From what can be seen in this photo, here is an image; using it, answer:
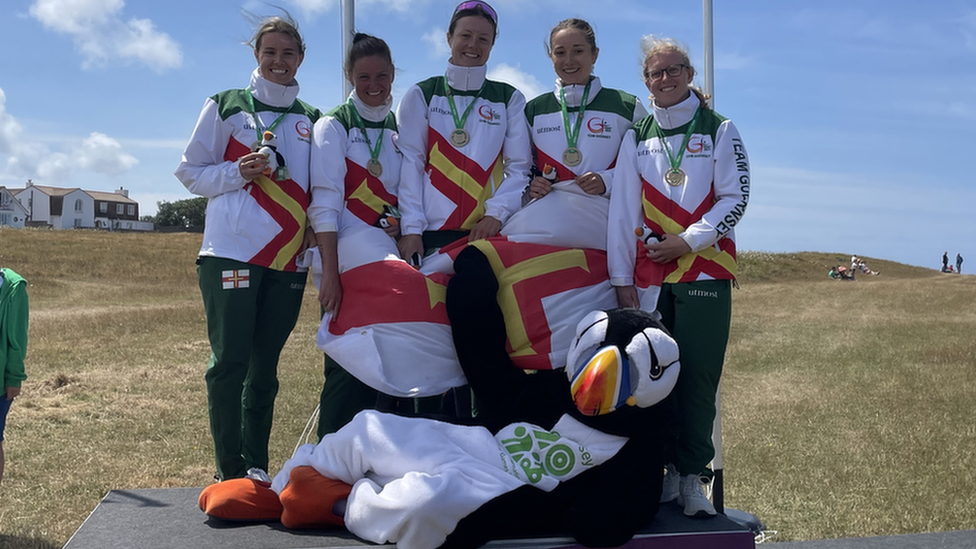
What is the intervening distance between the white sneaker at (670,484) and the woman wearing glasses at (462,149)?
3.91ft

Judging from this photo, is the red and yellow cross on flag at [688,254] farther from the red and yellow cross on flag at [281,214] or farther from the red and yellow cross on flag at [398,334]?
the red and yellow cross on flag at [281,214]

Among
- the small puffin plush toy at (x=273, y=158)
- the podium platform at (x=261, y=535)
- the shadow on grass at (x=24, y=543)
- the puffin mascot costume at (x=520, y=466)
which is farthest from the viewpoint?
the shadow on grass at (x=24, y=543)

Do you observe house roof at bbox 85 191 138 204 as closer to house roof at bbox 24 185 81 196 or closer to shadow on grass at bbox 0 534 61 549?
house roof at bbox 24 185 81 196

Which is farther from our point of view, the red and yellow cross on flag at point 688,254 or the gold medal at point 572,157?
the gold medal at point 572,157

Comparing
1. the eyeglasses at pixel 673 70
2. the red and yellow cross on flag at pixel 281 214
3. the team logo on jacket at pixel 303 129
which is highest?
the eyeglasses at pixel 673 70

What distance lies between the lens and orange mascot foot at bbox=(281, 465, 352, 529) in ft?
8.61

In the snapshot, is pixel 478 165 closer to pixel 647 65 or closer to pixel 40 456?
pixel 647 65

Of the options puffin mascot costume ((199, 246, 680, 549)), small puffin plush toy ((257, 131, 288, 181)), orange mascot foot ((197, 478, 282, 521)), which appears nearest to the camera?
puffin mascot costume ((199, 246, 680, 549))

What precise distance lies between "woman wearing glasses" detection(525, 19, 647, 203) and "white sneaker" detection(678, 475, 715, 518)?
118 cm

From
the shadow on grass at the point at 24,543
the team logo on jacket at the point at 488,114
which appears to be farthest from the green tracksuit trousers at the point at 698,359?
the shadow on grass at the point at 24,543

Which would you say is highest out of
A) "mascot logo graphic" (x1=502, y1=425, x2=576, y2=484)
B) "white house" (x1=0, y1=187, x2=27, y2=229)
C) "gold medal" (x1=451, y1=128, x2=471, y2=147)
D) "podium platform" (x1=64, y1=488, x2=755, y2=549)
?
"white house" (x1=0, y1=187, x2=27, y2=229)

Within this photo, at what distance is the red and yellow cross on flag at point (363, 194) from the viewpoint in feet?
10.5

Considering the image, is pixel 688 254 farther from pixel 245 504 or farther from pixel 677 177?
pixel 245 504

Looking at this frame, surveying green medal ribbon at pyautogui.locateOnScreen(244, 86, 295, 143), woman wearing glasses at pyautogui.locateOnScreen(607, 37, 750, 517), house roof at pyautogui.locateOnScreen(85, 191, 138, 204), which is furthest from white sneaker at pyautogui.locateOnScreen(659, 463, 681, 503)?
house roof at pyautogui.locateOnScreen(85, 191, 138, 204)
